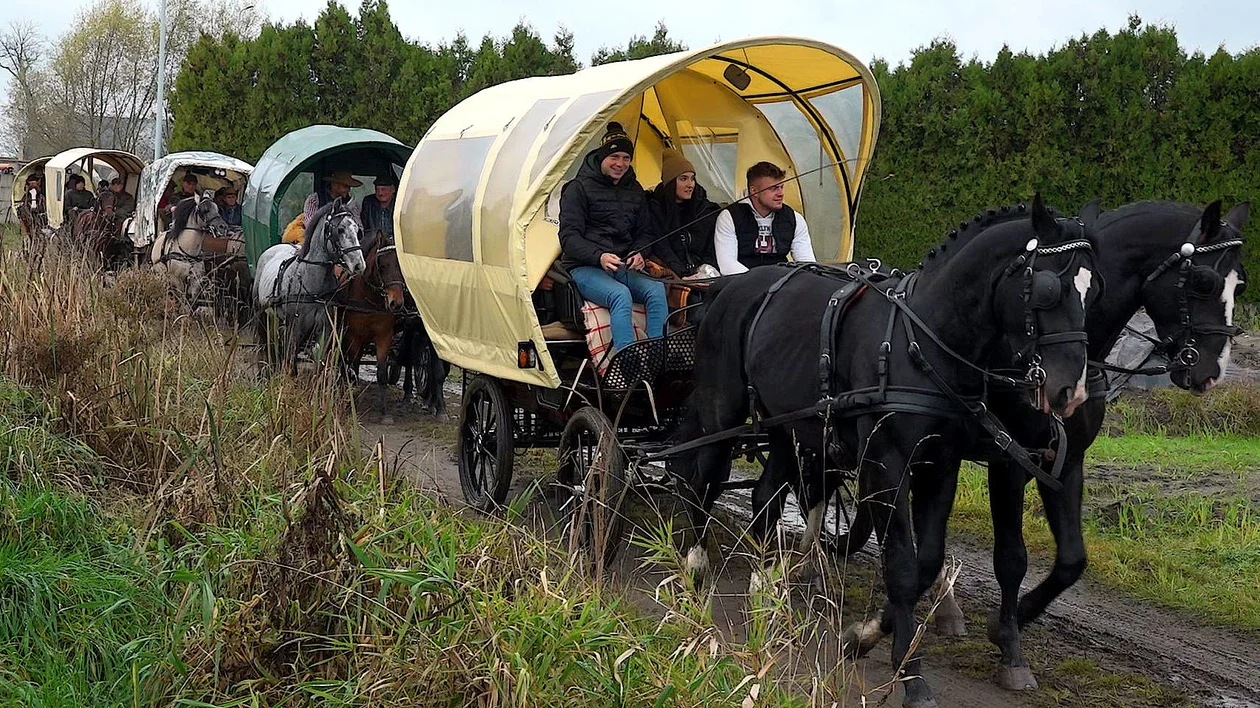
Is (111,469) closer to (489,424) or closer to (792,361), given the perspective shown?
(489,424)

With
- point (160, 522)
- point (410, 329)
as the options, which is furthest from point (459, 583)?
point (410, 329)

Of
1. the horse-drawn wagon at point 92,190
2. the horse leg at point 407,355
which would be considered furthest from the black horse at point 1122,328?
the horse-drawn wagon at point 92,190

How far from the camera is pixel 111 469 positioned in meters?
5.98

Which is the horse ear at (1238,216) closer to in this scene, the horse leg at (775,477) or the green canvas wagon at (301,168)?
the horse leg at (775,477)

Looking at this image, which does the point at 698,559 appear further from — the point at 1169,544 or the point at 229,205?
the point at 229,205

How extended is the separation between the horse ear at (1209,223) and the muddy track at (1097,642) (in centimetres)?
175

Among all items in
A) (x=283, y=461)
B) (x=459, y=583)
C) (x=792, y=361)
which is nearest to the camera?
(x=459, y=583)

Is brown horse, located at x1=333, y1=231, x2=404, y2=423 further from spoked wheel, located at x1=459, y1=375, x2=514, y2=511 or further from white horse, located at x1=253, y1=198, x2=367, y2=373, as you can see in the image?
spoked wheel, located at x1=459, y1=375, x2=514, y2=511

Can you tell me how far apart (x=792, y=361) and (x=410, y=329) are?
6676 mm

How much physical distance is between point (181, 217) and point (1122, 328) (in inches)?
483

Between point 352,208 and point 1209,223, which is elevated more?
point 1209,223

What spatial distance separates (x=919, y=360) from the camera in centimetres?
516

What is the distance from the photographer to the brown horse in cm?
1115

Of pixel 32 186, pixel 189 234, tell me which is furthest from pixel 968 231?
pixel 32 186
